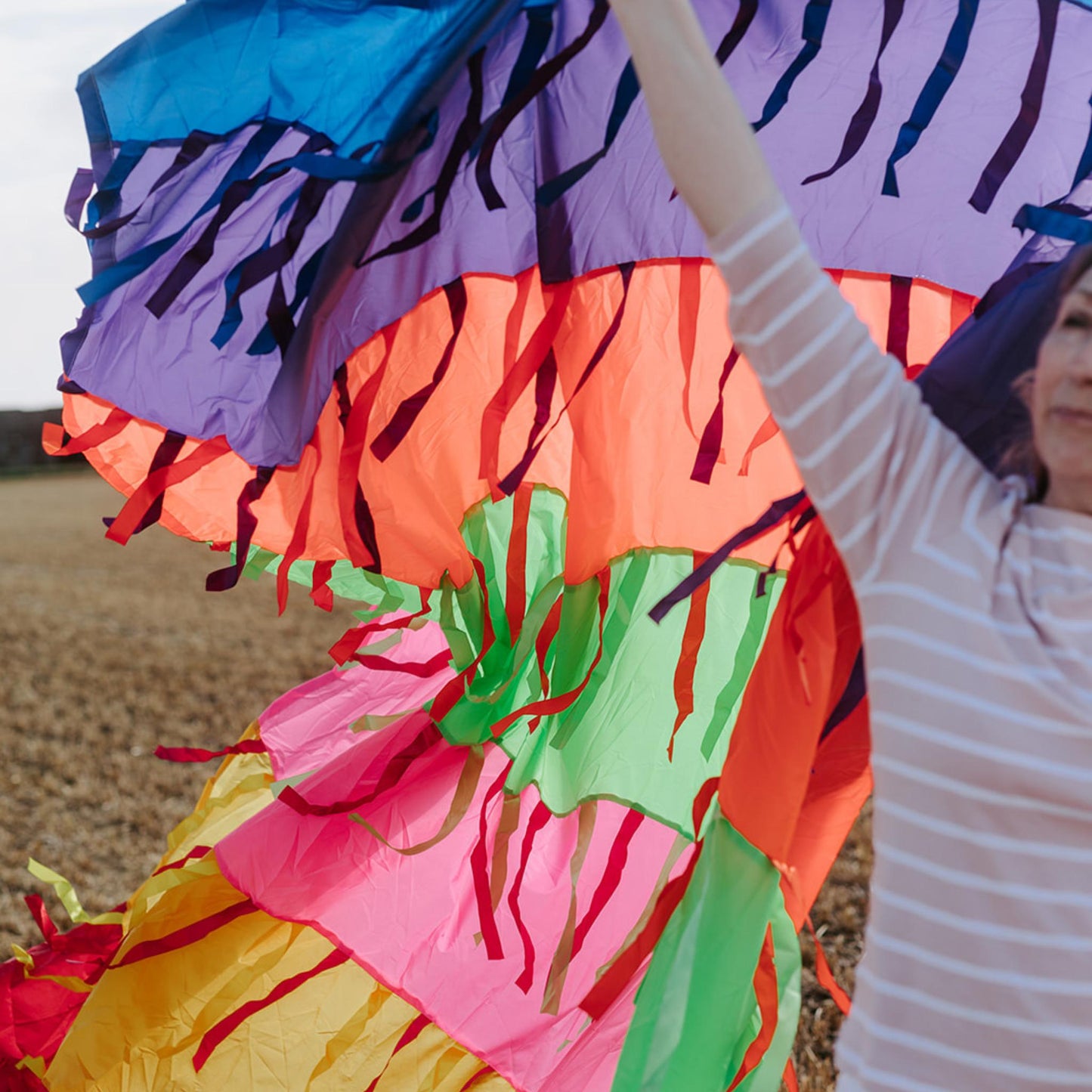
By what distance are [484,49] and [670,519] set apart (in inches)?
22.6

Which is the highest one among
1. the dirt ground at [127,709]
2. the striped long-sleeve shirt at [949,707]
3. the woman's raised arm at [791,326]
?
the woman's raised arm at [791,326]

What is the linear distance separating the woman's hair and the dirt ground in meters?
1.40

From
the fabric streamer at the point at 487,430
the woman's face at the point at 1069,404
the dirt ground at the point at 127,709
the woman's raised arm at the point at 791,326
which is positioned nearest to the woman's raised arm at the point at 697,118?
the woman's raised arm at the point at 791,326

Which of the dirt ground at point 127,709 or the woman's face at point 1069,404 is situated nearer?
the woman's face at point 1069,404

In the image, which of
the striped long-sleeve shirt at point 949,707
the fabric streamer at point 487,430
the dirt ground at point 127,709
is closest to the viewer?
the striped long-sleeve shirt at point 949,707

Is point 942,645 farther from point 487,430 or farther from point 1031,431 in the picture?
point 487,430

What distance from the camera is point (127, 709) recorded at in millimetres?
3818

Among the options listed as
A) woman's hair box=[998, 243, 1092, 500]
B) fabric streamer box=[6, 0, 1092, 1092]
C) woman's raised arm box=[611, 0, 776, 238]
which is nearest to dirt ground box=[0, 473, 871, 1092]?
fabric streamer box=[6, 0, 1092, 1092]

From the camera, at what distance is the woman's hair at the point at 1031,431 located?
2.89 feet

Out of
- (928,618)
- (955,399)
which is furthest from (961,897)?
(955,399)

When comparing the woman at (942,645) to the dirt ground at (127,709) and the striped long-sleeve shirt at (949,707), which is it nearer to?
the striped long-sleeve shirt at (949,707)

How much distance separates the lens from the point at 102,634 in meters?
4.84

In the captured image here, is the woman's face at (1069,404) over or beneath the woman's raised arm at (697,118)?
beneath

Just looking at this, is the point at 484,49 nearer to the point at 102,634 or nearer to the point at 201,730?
the point at 201,730
